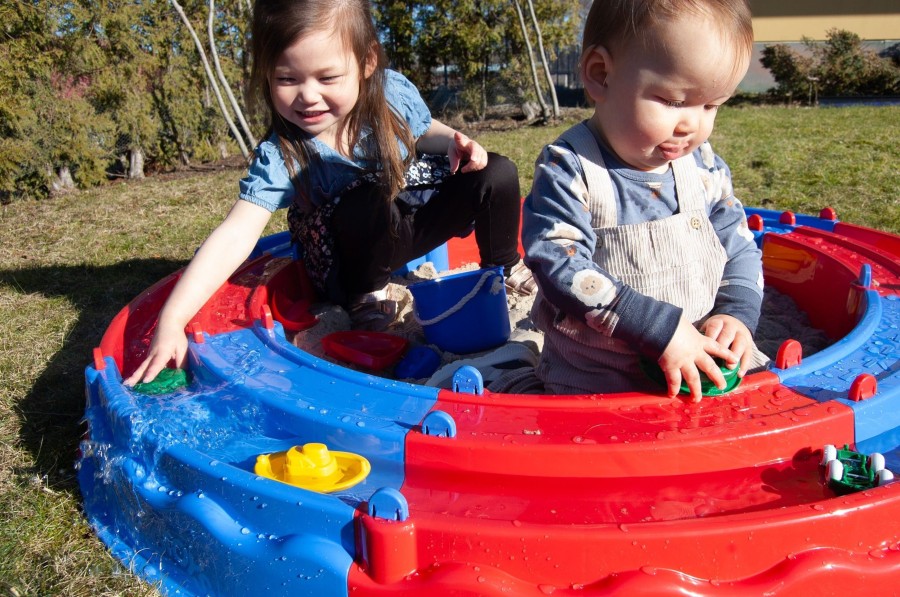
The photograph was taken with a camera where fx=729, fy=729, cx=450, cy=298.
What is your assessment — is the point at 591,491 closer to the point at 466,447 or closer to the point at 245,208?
the point at 466,447

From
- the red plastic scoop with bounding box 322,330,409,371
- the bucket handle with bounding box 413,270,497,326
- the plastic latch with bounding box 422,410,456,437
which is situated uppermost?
the plastic latch with bounding box 422,410,456,437

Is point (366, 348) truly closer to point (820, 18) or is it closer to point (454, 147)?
point (454, 147)

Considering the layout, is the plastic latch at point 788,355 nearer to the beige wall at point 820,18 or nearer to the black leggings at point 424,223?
the black leggings at point 424,223

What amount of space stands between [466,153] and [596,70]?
72 centimetres

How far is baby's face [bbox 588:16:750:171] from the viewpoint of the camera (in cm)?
120

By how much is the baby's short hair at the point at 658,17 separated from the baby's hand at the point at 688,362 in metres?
0.49

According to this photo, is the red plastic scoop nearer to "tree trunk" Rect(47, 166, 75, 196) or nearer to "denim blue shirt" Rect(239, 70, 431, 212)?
"denim blue shirt" Rect(239, 70, 431, 212)

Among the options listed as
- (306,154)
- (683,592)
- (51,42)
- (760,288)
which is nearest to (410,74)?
(51,42)

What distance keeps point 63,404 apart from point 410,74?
7856 mm

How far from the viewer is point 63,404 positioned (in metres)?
2.00

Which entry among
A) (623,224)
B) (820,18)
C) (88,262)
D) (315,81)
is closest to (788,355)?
(623,224)

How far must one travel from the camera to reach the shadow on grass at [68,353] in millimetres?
1748

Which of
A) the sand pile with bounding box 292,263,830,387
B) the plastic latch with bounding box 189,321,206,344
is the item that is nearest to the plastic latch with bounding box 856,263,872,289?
the sand pile with bounding box 292,263,830,387

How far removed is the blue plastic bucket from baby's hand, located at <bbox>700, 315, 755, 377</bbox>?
0.70 metres
